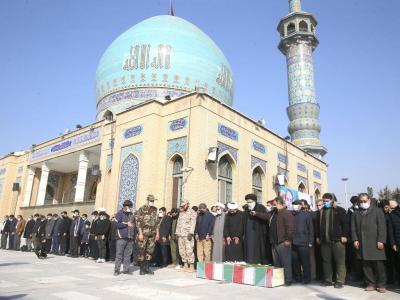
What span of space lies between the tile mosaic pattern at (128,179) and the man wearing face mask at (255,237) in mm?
6629

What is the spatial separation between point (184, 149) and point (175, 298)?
7974 millimetres

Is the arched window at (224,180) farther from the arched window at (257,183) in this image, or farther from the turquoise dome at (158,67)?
the turquoise dome at (158,67)

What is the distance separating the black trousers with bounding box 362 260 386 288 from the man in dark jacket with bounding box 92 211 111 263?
6.14 metres

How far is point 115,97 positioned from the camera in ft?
57.6

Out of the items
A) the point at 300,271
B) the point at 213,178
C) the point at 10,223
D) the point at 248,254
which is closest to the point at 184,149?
the point at 213,178

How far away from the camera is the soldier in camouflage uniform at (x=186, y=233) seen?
710 centimetres

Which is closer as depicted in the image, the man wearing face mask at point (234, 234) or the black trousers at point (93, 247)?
the man wearing face mask at point (234, 234)

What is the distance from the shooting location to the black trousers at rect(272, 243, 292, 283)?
5.20 m

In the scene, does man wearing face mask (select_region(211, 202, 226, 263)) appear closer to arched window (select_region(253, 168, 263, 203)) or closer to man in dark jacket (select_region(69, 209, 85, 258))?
man in dark jacket (select_region(69, 209, 85, 258))

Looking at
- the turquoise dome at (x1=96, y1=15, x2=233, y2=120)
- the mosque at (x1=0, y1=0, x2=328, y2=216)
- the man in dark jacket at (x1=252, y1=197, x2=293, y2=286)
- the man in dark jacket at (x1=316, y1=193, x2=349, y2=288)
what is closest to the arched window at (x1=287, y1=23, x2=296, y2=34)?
the mosque at (x1=0, y1=0, x2=328, y2=216)

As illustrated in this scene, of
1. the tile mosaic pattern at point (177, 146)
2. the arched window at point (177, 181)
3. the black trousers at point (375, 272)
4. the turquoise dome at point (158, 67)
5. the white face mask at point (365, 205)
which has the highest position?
the turquoise dome at point (158, 67)

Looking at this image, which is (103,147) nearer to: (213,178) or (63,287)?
(213,178)

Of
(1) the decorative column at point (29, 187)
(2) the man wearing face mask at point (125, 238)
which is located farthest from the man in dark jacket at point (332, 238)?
(1) the decorative column at point (29, 187)

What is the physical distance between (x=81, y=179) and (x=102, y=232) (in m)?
8.21
